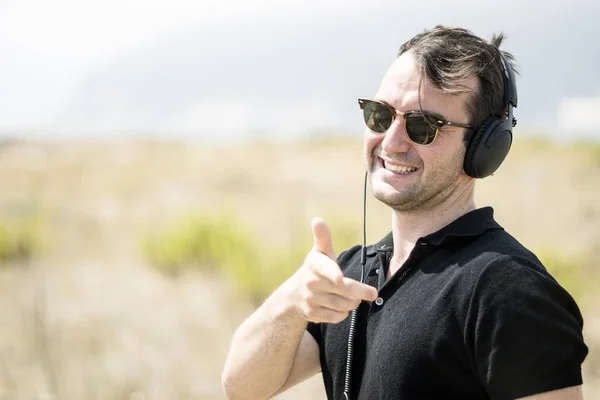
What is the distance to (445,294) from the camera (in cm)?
183

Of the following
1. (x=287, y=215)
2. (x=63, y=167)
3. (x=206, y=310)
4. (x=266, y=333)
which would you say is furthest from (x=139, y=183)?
(x=266, y=333)

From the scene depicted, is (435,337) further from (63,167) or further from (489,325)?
(63,167)

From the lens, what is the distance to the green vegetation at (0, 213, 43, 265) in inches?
475

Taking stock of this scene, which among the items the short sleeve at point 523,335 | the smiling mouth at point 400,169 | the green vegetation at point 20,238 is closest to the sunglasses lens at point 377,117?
the smiling mouth at point 400,169

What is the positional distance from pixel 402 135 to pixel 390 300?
18.8 inches

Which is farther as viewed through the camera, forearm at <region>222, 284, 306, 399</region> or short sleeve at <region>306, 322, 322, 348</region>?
short sleeve at <region>306, 322, 322, 348</region>

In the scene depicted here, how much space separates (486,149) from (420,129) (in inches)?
7.6

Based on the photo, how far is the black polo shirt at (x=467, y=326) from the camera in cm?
169

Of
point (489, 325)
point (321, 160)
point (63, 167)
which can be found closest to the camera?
point (489, 325)

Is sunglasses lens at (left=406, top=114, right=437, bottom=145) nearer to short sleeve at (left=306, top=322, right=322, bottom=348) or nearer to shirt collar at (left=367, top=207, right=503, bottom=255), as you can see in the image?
shirt collar at (left=367, top=207, right=503, bottom=255)

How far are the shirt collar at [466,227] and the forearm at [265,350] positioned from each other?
0.43m

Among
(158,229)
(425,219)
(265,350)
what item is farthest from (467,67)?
(158,229)

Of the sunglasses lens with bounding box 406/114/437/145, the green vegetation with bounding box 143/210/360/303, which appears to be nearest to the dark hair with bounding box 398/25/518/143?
the sunglasses lens with bounding box 406/114/437/145

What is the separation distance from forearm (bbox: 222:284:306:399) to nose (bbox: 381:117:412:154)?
20.6 inches
